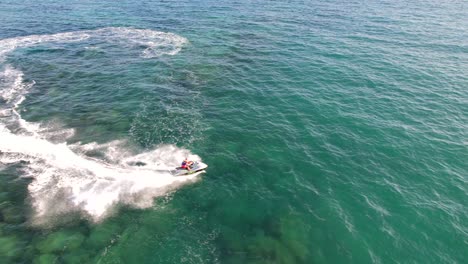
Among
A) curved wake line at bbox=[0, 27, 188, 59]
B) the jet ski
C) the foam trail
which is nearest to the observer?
the foam trail

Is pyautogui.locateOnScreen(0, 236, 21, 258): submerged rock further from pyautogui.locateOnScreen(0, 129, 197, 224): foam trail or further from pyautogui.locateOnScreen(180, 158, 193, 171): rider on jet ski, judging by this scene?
pyautogui.locateOnScreen(180, 158, 193, 171): rider on jet ski

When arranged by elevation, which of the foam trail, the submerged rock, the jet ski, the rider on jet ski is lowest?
the submerged rock

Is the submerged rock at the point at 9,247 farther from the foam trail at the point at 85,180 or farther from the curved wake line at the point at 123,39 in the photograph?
the curved wake line at the point at 123,39

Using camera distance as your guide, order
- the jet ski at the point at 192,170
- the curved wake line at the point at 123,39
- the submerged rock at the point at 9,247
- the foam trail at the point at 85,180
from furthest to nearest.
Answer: the curved wake line at the point at 123,39, the jet ski at the point at 192,170, the foam trail at the point at 85,180, the submerged rock at the point at 9,247

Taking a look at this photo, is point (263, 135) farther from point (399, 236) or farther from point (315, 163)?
point (399, 236)

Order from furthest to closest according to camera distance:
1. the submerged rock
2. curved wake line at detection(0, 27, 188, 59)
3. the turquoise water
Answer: curved wake line at detection(0, 27, 188, 59) < the turquoise water < the submerged rock

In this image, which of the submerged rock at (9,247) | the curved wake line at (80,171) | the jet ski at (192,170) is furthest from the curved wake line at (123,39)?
the submerged rock at (9,247)

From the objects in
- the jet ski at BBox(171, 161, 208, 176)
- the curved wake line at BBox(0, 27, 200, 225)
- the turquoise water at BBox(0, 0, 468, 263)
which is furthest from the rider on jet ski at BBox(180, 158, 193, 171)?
the turquoise water at BBox(0, 0, 468, 263)
